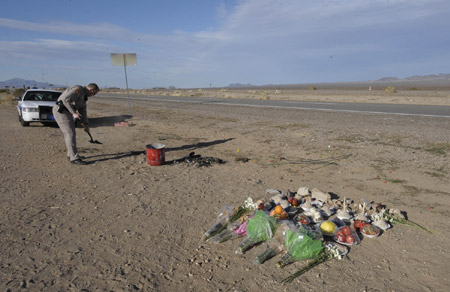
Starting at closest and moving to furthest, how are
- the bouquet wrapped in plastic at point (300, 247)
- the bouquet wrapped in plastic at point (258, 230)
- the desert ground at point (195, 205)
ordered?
the desert ground at point (195, 205), the bouquet wrapped in plastic at point (300, 247), the bouquet wrapped in plastic at point (258, 230)

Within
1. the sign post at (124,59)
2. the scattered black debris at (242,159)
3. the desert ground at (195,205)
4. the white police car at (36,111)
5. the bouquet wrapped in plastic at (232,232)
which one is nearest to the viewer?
the desert ground at (195,205)

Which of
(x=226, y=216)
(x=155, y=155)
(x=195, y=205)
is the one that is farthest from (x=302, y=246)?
(x=155, y=155)

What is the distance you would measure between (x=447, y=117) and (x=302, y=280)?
13831mm

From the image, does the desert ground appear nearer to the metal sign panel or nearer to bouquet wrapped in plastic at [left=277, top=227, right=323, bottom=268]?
bouquet wrapped in plastic at [left=277, top=227, right=323, bottom=268]

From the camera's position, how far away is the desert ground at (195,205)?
324 centimetres

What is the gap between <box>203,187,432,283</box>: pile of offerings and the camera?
357cm

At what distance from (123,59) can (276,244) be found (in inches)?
630

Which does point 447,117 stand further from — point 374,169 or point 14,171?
point 14,171

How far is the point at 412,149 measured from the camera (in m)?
8.20

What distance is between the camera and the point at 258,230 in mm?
3918

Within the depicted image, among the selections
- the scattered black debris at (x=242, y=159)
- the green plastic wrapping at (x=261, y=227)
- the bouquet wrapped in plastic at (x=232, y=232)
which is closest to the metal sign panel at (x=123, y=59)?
the scattered black debris at (x=242, y=159)

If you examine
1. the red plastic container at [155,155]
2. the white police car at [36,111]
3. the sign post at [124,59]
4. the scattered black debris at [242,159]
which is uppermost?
the sign post at [124,59]

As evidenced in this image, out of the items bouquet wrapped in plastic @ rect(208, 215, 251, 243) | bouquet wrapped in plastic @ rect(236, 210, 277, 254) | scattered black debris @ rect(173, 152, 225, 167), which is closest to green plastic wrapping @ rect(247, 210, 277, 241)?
bouquet wrapped in plastic @ rect(236, 210, 277, 254)

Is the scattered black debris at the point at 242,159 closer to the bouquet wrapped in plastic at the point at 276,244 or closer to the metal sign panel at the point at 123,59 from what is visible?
the bouquet wrapped in plastic at the point at 276,244
